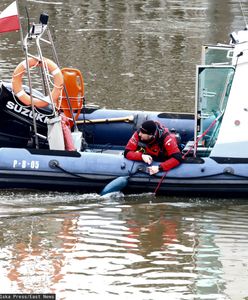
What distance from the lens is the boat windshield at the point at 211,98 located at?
12498 mm

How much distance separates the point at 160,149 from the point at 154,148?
81 mm

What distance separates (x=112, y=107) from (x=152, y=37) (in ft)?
29.4

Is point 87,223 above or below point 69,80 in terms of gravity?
below

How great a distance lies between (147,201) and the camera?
12.3 m

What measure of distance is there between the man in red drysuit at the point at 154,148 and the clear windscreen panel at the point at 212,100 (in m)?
0.50

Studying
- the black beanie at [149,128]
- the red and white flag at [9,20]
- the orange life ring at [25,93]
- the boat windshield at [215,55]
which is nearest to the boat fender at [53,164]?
the orange life ring at [25,93]

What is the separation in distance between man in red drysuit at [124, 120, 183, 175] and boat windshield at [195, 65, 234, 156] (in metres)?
0.49

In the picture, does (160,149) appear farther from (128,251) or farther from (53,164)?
(128,251)

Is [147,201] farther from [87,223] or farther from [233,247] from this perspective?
[233,247]

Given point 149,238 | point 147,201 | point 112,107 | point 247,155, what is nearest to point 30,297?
point 149,238

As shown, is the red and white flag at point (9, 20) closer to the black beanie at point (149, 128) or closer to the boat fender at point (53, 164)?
the boat fender at point (53, 164)

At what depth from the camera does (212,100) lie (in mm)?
12648

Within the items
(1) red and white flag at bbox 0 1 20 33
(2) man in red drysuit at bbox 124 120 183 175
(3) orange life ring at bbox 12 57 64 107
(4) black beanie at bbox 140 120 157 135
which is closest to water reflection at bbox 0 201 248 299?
(2) man in red drysuit at bbox 124 120 183 175

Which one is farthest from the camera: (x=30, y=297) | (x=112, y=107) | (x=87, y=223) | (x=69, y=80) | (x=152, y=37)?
(x=152, y=37)
